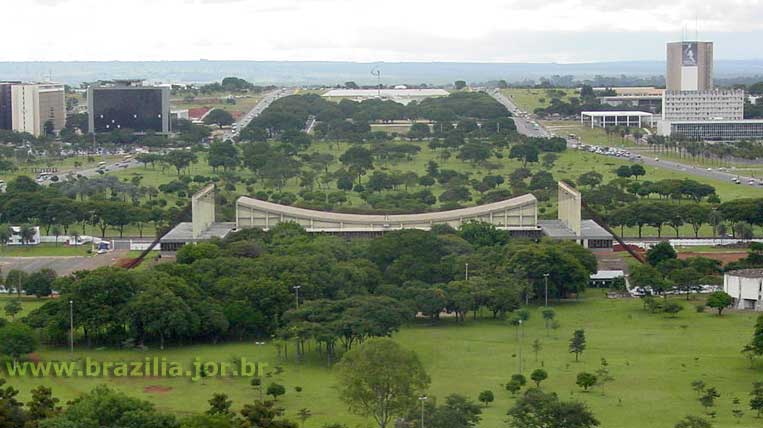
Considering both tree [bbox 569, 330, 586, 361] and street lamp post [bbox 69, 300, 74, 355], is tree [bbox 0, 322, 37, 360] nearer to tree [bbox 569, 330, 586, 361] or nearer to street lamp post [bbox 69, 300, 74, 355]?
street lamp post [bbox 69, 300, 74, 355]

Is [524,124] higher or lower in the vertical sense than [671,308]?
higher

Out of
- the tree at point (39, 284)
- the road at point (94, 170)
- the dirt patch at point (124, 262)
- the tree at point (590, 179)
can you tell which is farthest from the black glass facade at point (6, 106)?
the tree at point (39, 284)

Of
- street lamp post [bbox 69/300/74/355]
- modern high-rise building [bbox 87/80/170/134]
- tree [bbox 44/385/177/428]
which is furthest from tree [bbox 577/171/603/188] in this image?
tree [bbox 44/385/177/428]

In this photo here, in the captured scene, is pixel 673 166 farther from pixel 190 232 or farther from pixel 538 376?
pixel 538 376

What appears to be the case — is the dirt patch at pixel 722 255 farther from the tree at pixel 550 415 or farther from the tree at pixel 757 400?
the tree at pixel 550 415

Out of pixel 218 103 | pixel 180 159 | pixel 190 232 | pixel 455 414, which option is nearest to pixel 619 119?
pixel 218 103

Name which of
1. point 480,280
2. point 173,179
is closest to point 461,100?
point 173,179
